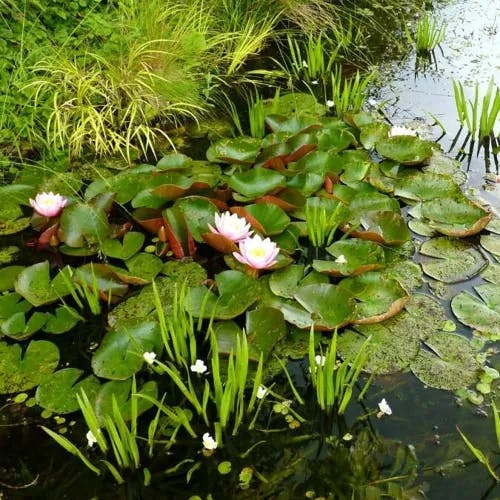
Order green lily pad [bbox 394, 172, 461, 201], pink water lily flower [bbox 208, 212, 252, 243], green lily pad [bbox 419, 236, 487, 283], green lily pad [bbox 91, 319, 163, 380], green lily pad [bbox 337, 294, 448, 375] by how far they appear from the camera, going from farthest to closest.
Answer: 1. green lily pad [bbox 394, 172, 461, 201]
2. green lily pad [bbox 419, 236, 487, 283]
3. pink water lily flower [bbox 208, 212, 252, 243]
4. green lily pad [bbox 337, 294, 448, 375]
5. green lily pad [bbox 91, 319, 163, 380]

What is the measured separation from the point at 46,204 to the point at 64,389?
92cm

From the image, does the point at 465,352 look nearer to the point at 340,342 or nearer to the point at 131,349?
the point at 340,342

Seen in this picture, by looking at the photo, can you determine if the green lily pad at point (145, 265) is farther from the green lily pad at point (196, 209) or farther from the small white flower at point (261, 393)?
the small white flower at point (261, 393)

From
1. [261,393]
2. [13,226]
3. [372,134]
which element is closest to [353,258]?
[261,393]

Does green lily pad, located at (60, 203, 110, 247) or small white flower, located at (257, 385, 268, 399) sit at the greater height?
green lily pad, located at (60, 203, 110, 247)

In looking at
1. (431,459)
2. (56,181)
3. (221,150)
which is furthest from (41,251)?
(431,459)

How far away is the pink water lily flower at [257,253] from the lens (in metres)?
2.22

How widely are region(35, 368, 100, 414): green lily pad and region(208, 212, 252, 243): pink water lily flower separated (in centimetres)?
77

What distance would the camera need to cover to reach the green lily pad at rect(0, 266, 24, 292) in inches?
94.4

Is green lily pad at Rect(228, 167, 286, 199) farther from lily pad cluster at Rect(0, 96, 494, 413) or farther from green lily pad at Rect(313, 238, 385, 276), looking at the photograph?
green lily pad at Rect(313, 238, 385, 276)

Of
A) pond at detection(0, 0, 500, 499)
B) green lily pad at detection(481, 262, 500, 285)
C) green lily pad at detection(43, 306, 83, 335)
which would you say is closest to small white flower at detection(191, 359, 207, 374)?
pond at detection(0, 0, 500, 499)

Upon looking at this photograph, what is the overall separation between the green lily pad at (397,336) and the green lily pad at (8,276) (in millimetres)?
1359

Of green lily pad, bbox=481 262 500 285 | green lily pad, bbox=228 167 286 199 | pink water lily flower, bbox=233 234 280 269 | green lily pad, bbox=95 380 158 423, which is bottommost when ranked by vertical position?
green lily pad, bbox=481 262 500 285

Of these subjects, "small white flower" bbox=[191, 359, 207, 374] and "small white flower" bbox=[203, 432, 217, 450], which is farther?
"small white flower" bbox=[191, 359, 207, 374]
